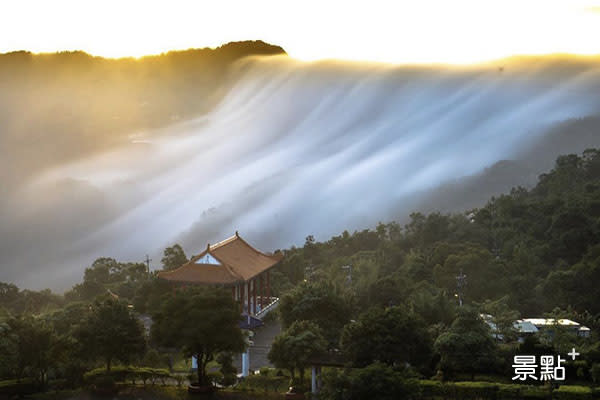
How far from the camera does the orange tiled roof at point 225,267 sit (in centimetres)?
3114

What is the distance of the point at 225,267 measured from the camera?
31422 millimetres

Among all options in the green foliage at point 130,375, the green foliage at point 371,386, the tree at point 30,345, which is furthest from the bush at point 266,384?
the tree at point 30,345

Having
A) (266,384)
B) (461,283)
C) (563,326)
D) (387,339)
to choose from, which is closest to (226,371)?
(266,384)

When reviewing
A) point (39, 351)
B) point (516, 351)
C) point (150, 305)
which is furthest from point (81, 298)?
point (516, 351)

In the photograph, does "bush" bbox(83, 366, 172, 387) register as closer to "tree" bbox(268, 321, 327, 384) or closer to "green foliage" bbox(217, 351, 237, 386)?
"green foliage" bbox(217, 351, 237, 386)

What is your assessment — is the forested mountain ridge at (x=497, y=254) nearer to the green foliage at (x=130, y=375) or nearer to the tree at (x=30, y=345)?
the green foliage at (x=130, y=375)

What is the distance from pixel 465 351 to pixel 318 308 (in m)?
5.94

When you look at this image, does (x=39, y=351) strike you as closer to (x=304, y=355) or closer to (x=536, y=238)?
(x=304, y=355)

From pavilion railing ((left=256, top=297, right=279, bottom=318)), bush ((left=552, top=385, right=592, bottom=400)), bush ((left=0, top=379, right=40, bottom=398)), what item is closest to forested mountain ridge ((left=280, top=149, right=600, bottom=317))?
pavilion railing ((left=256, top=297, right=279, bottom=318))

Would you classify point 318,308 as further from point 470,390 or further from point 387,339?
point 470,390

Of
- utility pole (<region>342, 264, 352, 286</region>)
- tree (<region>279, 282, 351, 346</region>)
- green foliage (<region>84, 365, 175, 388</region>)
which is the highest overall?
utility pole (<region>342, 264, 352, 286</region>)

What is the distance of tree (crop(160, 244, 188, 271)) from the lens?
39.3m

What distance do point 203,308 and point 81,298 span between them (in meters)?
19.2

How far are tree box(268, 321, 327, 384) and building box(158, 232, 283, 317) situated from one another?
6.60 m
